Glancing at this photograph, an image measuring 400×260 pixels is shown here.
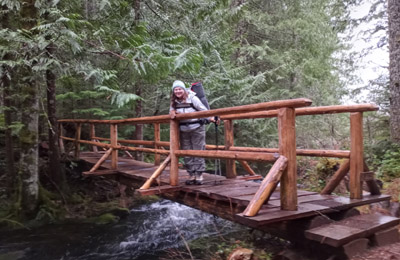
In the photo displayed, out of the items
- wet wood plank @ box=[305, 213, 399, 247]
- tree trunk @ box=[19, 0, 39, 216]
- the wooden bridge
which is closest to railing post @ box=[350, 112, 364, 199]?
the wooden bridge

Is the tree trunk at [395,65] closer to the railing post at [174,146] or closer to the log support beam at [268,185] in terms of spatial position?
the railing post at [174,146]

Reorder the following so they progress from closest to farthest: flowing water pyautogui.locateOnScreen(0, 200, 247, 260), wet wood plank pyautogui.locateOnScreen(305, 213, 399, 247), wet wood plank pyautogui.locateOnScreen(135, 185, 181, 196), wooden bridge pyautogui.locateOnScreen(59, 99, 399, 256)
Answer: wet wood plank pyautogui.locateOnScreen(305, 213, 399, 247) < wooden bridge pyautogui.locateOnScreen(59, 99, 399, 256) < wet wood plank pyautogui.locateOnScreen(135, 185, 181, 196) < flowing water pyautogui.locateOnScreen(0, 200, 247, 260)

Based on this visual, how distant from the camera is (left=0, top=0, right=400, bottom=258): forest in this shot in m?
7.11

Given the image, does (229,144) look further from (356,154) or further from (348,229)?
(348,229)

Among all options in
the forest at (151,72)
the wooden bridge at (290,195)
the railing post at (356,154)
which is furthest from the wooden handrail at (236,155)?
Answer: the forest at (151,72)

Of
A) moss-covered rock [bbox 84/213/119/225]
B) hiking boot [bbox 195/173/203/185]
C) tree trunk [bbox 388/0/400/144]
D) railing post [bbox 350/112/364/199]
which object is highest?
tree trunk [bbox 388/0/400/144]

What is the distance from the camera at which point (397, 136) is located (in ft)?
28.5

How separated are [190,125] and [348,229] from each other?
307cm

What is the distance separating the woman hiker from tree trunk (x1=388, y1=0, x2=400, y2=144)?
6.03m

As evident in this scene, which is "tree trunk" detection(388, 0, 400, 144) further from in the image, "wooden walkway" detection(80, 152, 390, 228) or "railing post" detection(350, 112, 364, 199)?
"railing post" detection(350, 112, 364, 199)

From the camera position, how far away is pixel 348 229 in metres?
3.55

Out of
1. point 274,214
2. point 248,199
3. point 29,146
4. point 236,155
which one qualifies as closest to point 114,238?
point 29,146

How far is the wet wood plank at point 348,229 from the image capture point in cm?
331

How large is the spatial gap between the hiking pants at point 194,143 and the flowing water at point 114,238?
111 cm
